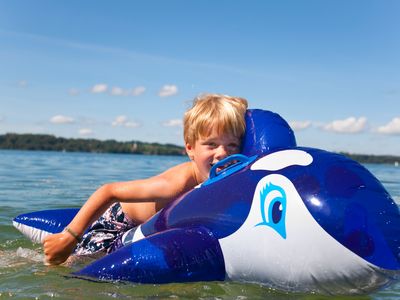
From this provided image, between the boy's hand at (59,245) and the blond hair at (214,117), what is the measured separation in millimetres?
1110

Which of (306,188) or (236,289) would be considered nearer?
(306,188)

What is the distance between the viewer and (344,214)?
2848mm

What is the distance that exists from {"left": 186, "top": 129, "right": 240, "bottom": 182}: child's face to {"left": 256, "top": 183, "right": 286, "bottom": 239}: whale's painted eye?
64 centimetres

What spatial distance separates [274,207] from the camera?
3.03 meters

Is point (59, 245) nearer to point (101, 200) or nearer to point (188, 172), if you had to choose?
point (101, 200)

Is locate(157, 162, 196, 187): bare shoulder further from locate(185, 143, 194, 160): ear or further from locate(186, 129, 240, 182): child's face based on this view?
locate(186, 129, 240, 182): child's face

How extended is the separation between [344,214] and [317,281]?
1.44 feet

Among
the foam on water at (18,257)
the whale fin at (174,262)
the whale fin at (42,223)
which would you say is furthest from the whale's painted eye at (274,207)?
the whale fin at (42,223)

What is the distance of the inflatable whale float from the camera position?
2.87 metres

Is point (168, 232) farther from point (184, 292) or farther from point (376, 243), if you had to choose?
point (376, 243)

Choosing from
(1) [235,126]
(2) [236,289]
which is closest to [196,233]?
(2) [236,289]

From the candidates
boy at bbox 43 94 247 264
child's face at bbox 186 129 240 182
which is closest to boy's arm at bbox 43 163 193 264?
boy at bbox 43 94 247 264

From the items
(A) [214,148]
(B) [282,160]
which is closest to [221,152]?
(A) [214,148]

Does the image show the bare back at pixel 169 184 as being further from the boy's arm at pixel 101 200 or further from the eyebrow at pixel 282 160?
the eyebrow at pixel 282 160
